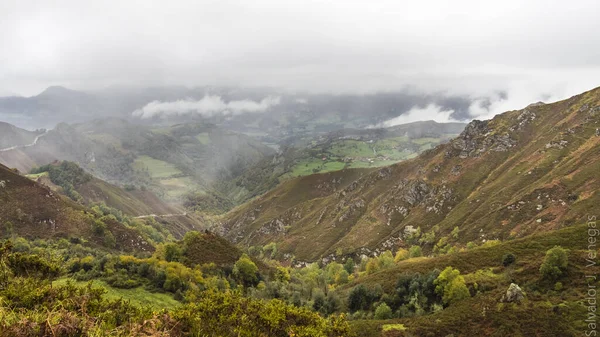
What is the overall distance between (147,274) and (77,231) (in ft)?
385

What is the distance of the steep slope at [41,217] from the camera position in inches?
6457

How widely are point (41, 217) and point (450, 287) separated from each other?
18936cm

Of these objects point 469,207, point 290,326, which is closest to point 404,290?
point 290,326

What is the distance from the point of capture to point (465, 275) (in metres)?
81.3

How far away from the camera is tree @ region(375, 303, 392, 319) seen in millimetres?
75188

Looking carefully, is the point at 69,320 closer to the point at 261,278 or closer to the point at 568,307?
the point at 568,307

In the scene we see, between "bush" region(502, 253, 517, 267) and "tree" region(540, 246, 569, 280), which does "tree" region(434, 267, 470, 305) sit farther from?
"bush" region(502, 253, 517, 267)

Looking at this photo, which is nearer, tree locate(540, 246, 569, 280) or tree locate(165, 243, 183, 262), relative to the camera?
tree locate(540, 246, 569, 280)

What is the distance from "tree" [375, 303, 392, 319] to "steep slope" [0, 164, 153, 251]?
153 metres

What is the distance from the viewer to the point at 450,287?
73.0 m

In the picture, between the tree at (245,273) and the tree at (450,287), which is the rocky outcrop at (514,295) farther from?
the tree at (245,273)

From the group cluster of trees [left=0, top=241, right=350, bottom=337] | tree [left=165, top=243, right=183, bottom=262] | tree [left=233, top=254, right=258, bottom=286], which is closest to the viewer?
cluster of trees [left=0, top=241, right=350, bottom=337]

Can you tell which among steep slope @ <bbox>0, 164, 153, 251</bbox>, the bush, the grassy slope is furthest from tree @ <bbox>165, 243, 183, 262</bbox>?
the bush

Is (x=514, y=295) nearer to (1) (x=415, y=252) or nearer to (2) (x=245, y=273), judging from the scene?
(2) (x=245, y=273)
